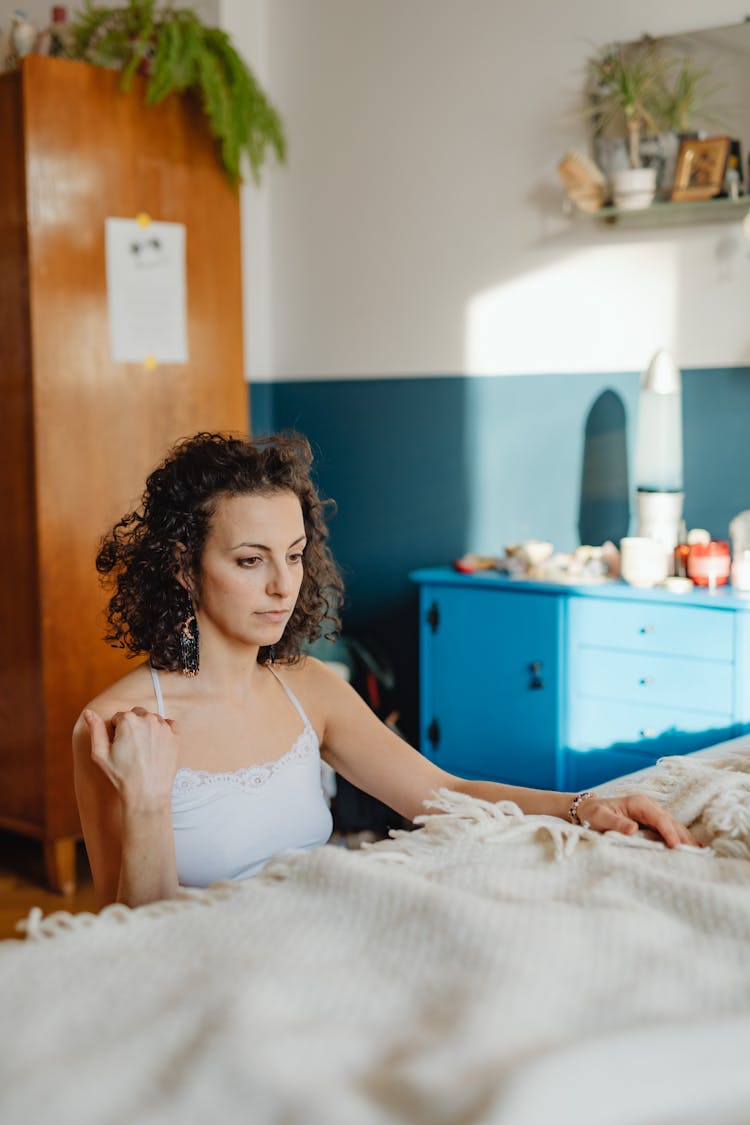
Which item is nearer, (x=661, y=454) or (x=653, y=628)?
(x=653, y=628)

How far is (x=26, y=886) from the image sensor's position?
11.1 feet

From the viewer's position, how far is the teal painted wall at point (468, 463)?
3.48m

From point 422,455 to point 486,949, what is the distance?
321 cm

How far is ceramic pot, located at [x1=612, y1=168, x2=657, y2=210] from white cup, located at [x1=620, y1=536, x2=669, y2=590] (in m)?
0.95

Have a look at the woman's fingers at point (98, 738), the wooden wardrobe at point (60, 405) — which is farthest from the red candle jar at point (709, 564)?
the woman's fingers at point (98, 738)

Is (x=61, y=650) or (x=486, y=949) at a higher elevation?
(x=486, y=949)

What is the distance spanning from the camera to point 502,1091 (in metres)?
0.72

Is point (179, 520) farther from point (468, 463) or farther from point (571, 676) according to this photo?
→ point (468, 463)

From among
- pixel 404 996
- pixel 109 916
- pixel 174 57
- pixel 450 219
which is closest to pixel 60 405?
pixel 174 57

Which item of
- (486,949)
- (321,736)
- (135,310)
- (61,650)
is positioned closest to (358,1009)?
(486,949)

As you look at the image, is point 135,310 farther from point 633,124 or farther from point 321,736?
point 321,736

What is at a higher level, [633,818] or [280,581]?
[280,581]

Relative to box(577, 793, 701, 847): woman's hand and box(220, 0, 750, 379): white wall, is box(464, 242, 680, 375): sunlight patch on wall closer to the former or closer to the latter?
box(220, 0, 750, 379): white wall

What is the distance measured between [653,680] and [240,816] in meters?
1.89
